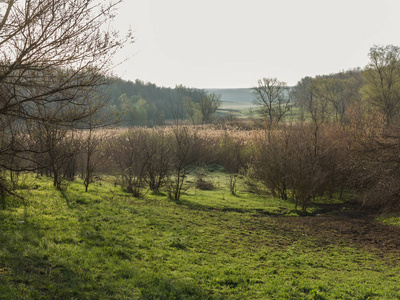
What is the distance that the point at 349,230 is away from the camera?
14117mm

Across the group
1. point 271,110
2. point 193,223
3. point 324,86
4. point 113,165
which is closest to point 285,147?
point 193,223

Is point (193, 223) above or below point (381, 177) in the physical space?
below

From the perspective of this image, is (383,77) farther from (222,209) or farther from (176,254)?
(176,254)

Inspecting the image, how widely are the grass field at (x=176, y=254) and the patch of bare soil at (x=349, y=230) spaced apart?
54mm

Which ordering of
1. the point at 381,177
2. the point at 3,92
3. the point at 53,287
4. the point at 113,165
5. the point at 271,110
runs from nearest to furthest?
the point at 53,287 → the point at 3,92 → the point at 381,177 → the point at 113,165 → the point at 271,110

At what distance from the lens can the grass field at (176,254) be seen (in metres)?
6.39

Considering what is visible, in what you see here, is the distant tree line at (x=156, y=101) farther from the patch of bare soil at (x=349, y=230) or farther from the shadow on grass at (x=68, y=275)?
the shadow on grass at (x=68, y=275)

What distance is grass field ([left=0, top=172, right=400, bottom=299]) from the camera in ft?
21.0

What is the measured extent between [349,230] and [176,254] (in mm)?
8882

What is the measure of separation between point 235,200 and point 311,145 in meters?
5.54

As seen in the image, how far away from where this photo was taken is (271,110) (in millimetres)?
55938

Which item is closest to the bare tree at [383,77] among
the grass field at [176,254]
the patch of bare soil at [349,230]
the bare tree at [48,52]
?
the patch of bare soil at [349,230]

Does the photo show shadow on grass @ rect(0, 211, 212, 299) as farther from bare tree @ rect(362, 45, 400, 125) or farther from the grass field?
bare tree @ rect(362, 45, 400, 125)

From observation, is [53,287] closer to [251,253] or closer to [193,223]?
[251,253]
